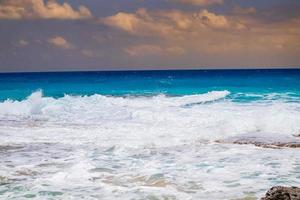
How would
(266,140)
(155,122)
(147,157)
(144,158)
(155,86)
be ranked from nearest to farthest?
(144,158)
(147,157)
(266,140)
(155,122)
(155,86)

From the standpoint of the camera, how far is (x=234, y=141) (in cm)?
1439

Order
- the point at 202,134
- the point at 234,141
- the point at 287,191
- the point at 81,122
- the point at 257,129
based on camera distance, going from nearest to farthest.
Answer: the point at 287,191
the point at 234,141
the point at 202,134
the point at 257,129
the point at 81,122

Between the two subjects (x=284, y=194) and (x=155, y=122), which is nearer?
(x=284, y=194)

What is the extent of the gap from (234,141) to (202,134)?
5.13ft

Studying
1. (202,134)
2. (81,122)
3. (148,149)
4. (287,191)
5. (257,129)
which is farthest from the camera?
(81,122)

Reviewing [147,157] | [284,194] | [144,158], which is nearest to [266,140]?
[147,157]

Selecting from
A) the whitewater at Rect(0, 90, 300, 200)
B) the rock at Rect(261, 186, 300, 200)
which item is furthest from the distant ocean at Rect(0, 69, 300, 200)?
the rock at Rect(261, 186, 300, 200)

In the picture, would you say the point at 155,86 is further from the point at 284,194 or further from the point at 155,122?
the point at 284,194

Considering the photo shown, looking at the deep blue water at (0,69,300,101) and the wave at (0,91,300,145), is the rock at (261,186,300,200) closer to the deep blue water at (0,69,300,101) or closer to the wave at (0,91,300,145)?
the wave at (0,91,300,145)

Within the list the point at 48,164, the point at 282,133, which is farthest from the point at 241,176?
the point at 282,133

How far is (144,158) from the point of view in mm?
12031

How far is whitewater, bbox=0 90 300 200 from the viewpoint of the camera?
8.99 m

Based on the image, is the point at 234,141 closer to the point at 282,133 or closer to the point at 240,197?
the point at 282,133

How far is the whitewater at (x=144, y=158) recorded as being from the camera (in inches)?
354
